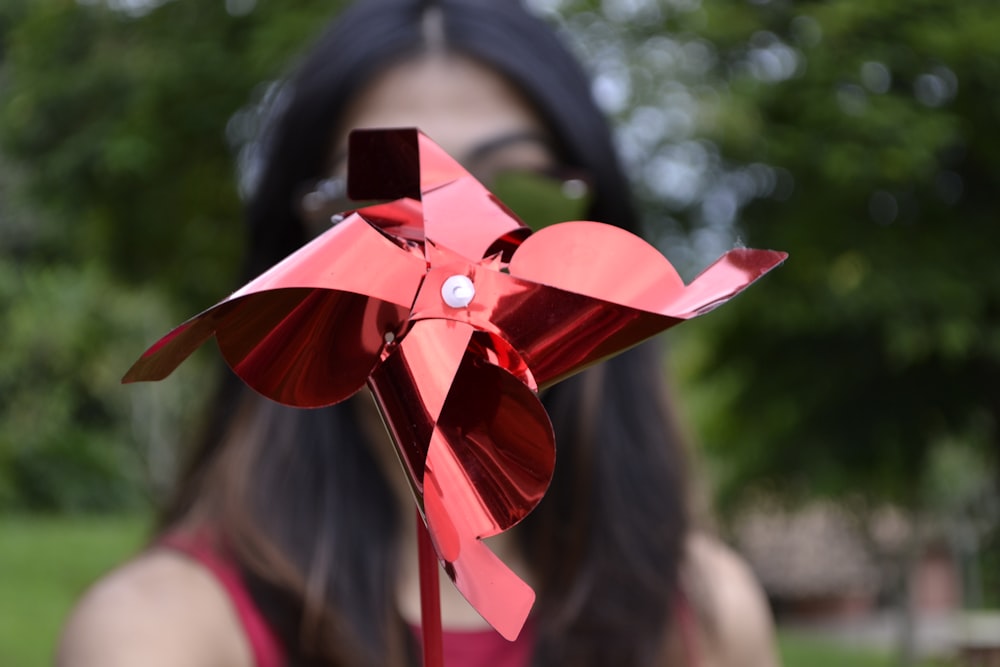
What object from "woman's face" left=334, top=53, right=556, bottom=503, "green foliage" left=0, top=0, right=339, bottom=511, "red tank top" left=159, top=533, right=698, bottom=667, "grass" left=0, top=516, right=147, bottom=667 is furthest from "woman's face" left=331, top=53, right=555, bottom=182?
"grass" left=0, top=516, right=147, bottom=667

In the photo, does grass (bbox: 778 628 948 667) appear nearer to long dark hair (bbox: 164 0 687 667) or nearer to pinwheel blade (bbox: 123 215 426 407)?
long dark hair (bbox: 164 0 687 667)

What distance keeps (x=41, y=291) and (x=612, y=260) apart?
725 centimetres

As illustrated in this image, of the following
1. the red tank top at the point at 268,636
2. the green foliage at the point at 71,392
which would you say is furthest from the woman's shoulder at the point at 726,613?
the green foliage at the point at 71,392

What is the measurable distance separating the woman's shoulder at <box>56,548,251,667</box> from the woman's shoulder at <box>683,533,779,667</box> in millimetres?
422

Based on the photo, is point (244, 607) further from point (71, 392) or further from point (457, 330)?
point (71, 392)

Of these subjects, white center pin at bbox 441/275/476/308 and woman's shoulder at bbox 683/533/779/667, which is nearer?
white center pin at bbox 441/275/476/308

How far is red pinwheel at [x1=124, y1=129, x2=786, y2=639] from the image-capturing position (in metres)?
0.53

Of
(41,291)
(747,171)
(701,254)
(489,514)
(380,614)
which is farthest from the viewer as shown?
(41,291)

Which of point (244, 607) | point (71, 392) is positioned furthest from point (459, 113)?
point (71, 392)

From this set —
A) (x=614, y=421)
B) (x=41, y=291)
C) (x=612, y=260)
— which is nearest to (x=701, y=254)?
(x=614, y=421)

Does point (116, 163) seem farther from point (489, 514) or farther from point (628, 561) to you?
point (489, 514)

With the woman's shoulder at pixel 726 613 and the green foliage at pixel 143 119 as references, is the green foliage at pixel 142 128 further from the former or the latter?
the woman's shoulder at pixel 726 613

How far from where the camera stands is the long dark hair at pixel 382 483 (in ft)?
3.36

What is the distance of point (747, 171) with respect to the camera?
366 cm
